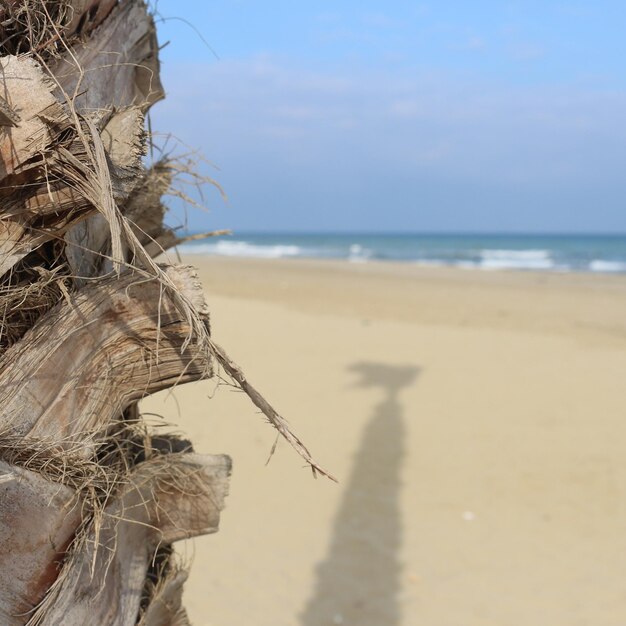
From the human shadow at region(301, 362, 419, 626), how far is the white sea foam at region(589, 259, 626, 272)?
2538 cm

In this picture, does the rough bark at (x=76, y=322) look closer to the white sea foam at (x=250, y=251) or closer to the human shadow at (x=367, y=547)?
the human shadow at (x=367, y=547)

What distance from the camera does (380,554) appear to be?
4.32 metres

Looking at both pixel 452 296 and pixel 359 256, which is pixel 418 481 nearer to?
pixel 452 296

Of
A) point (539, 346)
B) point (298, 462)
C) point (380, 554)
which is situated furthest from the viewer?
point (539, 346)

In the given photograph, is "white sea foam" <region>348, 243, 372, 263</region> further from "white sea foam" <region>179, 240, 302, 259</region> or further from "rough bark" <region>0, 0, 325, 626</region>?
"rough bark" <region>0, 0, 325, 626</region>

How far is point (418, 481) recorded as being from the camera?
543 centimetres

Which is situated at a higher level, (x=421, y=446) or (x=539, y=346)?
(x=421, y=446)

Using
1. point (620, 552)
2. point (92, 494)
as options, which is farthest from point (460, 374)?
point (92, 494)

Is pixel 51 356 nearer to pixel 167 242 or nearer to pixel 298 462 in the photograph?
pixel 167 242

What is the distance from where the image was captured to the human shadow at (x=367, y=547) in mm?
3738

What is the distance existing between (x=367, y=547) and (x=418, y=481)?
1.15m

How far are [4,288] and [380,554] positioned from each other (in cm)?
358

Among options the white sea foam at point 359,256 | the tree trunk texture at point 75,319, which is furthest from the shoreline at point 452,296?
→ the tree trunk texture at point 75,319

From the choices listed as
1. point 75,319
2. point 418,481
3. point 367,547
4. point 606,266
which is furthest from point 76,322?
point 606,266
